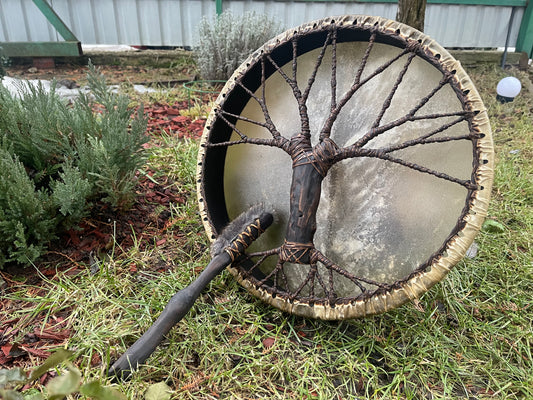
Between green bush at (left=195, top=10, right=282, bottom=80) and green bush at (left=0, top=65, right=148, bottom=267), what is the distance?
2185 mm

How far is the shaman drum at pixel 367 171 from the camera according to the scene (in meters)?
1.10

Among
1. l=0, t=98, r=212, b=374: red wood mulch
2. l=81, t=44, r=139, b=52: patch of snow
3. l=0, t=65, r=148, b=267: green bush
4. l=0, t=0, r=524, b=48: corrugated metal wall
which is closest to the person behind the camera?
l=0, t=98, r=212, b=374: red wood mulch

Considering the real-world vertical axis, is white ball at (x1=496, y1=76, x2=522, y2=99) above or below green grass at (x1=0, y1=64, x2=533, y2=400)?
above

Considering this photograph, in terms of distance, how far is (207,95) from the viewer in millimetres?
3584

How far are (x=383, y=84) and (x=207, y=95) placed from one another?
252cm

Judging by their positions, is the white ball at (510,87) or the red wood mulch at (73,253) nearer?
the red wood mulch at (73,253)

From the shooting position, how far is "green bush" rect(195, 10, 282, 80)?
3.74 m

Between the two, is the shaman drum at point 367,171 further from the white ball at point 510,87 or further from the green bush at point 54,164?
the white ball at point 510,87

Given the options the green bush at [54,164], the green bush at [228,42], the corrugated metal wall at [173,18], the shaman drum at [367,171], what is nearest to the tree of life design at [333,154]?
the shaman drum at [367,171]

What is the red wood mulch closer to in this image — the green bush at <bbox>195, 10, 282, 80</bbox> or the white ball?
the green bush at <bbox>195, 10, 282, 80</bbox>

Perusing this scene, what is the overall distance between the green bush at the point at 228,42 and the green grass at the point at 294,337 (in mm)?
2503

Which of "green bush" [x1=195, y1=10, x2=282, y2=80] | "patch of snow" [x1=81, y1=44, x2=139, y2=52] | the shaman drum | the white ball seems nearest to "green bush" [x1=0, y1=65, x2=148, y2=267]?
the shaman drum

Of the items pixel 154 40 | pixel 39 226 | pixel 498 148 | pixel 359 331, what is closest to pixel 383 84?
pixel 359 331

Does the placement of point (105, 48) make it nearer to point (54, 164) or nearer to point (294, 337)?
point (54, 164)
